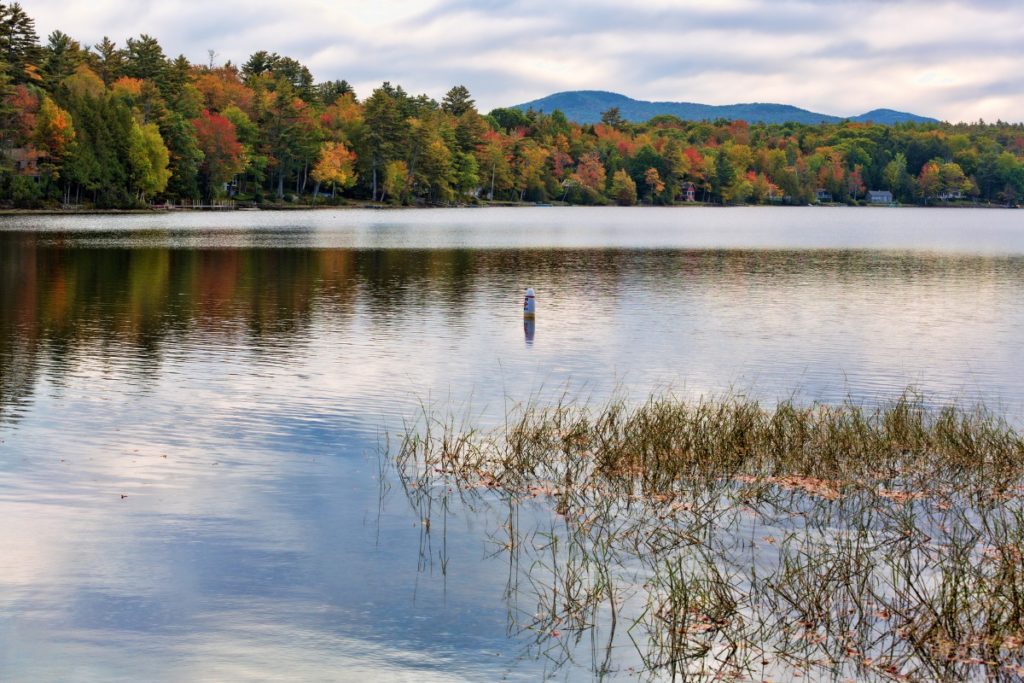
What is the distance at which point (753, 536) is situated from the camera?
1461 cm

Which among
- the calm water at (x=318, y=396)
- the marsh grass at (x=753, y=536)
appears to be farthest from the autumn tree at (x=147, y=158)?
the marsh grass at (x=753, y=536)

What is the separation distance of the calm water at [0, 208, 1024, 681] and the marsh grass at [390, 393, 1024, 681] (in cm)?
65

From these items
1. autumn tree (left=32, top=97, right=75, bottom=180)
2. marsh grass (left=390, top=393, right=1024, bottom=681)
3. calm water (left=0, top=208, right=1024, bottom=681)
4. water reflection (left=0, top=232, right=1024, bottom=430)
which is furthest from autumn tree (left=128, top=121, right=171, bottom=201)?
marsh grass (left=390, top=393, right=1024, bottom=681)

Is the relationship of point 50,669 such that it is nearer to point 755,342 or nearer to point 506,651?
point 506,651

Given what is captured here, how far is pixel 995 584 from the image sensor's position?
12055mm

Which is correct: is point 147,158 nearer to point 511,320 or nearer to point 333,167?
point 333,167

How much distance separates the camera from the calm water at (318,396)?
37.8ft

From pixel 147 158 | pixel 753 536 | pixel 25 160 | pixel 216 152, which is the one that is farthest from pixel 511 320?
pixel 216 152

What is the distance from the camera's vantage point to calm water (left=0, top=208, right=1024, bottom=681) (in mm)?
11531

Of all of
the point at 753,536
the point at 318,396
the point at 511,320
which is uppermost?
the point at 511,320

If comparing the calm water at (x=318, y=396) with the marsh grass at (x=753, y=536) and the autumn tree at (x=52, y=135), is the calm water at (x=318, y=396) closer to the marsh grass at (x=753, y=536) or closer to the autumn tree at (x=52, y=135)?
the marsh grass at (x=753, y=536)

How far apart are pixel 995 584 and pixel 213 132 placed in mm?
160728

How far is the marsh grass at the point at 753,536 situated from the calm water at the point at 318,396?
650 mm

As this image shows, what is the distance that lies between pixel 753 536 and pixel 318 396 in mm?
12257
